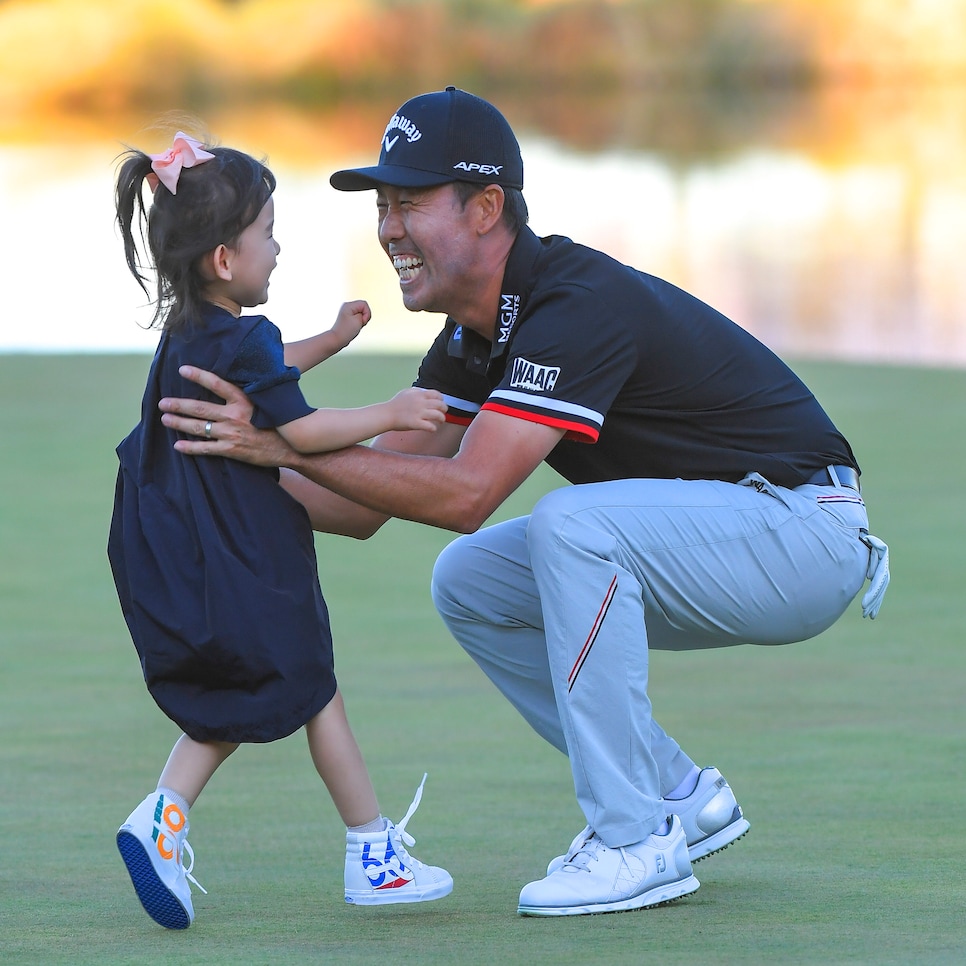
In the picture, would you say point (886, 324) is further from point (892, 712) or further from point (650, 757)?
point (650, 757)

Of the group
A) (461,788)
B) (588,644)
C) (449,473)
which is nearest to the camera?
(588,644)

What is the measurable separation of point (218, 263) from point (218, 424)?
11.6 inches

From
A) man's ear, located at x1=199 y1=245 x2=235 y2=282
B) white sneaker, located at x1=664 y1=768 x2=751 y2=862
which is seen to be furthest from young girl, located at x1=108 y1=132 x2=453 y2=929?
white sneaker, located at x1=664 y1=768 x2=751 y2=862

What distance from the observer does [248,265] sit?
3.13 metres

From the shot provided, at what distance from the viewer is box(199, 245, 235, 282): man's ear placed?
310cm

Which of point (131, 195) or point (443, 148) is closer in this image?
point (131, 195)

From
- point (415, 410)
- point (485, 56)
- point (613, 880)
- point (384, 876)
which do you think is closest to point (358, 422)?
point (415, 410)

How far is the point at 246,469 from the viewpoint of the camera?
3.09 meters

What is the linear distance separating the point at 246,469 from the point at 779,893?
1175mm

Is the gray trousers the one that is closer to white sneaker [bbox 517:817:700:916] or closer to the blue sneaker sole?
white sneaker [bbox 517:817:700:916]

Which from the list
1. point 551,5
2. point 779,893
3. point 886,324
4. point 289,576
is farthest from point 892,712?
point 551,5

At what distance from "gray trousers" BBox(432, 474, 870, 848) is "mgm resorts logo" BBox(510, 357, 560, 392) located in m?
0.20

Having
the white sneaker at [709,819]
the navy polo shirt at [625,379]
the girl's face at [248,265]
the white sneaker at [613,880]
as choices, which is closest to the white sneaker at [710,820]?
the white sneaker at [709,819]

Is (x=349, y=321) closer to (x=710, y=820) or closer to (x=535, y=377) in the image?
(x=535, y=377)
